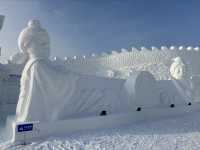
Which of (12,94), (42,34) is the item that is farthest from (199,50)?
(42,34)

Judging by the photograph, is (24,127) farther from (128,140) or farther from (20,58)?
(20,58)

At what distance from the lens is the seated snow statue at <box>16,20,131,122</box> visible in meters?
5.58

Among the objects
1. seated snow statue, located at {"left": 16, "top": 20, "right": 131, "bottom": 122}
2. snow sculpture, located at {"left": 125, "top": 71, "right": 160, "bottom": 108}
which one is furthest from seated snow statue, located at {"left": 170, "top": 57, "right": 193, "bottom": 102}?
seated snow statue, located at {"left": 16, "top": 20, "right": 131, "bottom": 122}

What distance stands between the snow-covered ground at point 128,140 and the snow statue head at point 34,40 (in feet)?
6.61

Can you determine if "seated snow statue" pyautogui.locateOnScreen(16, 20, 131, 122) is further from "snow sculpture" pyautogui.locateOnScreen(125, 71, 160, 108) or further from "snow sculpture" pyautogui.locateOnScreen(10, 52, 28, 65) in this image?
"snow sculpture" pyautogui.locateOnScreen(125, 71, 160, 108)

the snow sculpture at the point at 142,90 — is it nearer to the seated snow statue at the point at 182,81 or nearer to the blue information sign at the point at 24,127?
the seated snow statue at the point at 182,81

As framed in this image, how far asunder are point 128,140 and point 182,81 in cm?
638

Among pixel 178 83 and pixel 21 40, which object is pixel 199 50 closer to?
pixel 178 83

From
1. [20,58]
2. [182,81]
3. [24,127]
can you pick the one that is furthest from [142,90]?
[24,127]

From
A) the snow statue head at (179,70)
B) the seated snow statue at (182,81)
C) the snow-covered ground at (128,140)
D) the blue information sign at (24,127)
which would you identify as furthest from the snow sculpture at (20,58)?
the snow statue head at (179,70)

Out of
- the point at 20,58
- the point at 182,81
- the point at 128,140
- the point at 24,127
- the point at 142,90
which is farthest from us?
the point at 182,81

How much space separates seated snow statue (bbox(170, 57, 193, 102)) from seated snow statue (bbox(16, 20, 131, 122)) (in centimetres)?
536

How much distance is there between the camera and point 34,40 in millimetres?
5828

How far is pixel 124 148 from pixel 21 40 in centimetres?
336
